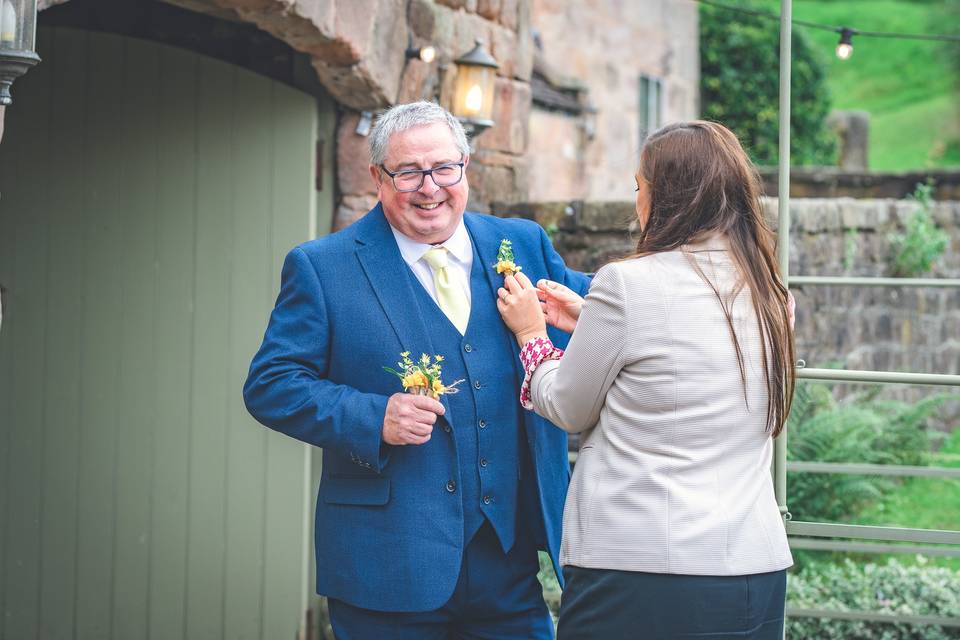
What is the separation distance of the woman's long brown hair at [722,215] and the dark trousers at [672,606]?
1.02 feet

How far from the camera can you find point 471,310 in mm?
2637

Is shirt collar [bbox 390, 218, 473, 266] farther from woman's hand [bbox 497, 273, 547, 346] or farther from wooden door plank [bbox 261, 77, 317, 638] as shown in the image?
wooden door plank [bbox 261, 77, 317, 638]

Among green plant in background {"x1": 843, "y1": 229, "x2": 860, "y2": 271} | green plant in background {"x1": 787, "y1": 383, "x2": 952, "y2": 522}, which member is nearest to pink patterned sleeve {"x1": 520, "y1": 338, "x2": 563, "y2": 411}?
green plant in background {"x1": 787, "y1": 383, "x2": 952, "y2": 522}

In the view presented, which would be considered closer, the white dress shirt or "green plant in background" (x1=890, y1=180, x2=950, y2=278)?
the white dress shirt

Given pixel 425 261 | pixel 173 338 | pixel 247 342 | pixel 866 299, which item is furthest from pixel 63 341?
pixel 866 299

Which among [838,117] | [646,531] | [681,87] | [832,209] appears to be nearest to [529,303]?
[646,531]

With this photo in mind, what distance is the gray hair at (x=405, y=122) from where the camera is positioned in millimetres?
2574

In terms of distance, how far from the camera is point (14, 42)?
2516mm

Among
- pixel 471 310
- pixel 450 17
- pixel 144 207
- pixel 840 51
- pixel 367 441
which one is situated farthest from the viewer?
pixel 840 51

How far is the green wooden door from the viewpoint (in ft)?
14.3

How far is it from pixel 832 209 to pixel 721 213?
18.5 ft

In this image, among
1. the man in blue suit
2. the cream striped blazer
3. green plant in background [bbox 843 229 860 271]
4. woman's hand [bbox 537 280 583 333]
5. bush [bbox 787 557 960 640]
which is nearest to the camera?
the cream striped blazer

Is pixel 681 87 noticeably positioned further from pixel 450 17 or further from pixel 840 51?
pixel 450 17

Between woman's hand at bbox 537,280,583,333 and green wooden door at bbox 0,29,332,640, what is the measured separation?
6.13ft
